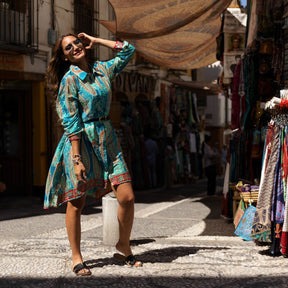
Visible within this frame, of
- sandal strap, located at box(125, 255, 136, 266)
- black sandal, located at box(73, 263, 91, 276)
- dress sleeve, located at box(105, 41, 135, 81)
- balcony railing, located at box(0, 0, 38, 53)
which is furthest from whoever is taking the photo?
balcony railing, located at box(0, 0, 38, 53)

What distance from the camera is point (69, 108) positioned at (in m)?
4.48

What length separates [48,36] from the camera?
44.4ft

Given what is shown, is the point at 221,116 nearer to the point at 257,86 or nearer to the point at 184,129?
the point at 184,129

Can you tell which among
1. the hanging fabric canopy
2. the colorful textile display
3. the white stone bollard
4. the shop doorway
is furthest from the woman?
the shop doorway

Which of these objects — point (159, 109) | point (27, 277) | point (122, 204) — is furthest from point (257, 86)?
point (159, 109)

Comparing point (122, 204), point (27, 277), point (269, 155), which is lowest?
point (27, 277)

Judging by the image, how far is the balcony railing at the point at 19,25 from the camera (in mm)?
12422

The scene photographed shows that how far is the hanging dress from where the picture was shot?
4523mm

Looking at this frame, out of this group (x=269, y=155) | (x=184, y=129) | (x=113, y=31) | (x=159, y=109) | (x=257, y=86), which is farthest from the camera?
(x=184, y=129)

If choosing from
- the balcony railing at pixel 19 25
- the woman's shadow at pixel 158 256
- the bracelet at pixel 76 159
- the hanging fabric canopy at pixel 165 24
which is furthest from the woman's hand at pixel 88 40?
the balcony railing at pixel 19 25

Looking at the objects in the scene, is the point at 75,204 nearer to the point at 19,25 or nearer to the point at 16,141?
the point at 19,25

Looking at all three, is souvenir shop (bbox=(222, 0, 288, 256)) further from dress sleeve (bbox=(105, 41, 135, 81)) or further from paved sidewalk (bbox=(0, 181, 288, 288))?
dress sleeve (bbox=(105, 41, 135, 81))

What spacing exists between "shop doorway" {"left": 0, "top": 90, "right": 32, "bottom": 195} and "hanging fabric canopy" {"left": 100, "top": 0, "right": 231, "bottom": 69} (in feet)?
16.0

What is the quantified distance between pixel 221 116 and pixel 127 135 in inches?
730
